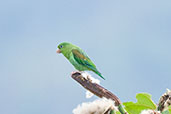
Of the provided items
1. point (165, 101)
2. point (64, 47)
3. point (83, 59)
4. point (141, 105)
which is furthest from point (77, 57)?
point (165, 101)

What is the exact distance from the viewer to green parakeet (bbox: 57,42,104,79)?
4.58m

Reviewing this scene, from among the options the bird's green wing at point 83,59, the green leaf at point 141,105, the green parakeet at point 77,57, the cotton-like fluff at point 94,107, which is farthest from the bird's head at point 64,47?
the cotton-like fluff at point 94,107

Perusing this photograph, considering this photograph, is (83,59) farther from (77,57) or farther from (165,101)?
(165,101)

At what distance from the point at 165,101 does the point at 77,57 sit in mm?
2611

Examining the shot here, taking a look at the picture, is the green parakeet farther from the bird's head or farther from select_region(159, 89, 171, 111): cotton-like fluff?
Answer: select_region(159, 89, 171, 111): cotton-like fluff

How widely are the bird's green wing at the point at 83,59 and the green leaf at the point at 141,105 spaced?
1778 mm

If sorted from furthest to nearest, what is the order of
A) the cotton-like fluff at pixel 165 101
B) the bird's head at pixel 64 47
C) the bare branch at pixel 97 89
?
the bird's head at pixel 64 47 < the cotton-like fluff at pixel 165 101 < the bare branch at pixel 97 89

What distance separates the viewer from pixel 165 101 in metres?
2.26

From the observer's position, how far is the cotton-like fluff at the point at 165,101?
7.38 ft

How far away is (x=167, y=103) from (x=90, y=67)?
2.36 m

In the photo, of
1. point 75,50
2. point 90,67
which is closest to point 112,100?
point 90,67

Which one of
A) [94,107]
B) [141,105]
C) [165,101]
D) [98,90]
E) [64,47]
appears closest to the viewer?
[94,107]

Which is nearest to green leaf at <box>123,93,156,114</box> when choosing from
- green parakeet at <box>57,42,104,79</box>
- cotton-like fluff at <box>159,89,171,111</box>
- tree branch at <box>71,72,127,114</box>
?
cotton-like fluff at <box>159,89,171,111</box>

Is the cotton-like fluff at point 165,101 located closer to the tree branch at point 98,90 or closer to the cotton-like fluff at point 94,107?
the tree branch at point 98,90
